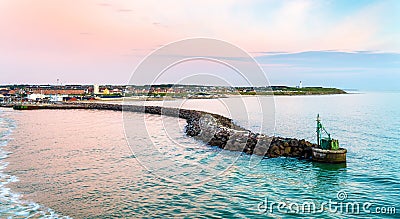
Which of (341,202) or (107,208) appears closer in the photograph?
(107,208)

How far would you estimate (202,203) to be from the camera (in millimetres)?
10367

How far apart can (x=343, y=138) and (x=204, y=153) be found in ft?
41.3

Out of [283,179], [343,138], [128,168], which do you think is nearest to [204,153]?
[128,168]

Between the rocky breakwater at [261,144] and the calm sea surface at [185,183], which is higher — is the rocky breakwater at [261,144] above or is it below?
above

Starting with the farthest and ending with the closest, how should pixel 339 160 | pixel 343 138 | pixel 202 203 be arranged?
1. pixel 343 138
2. pixel 339 160
3. pixel 202 203

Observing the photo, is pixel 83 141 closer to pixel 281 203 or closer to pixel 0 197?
pixel 0 197

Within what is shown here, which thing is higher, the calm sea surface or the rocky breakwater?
the rocky breakwater

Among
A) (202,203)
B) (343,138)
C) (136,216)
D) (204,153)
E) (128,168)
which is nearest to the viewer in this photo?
(136,216)

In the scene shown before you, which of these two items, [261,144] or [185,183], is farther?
[261,144]

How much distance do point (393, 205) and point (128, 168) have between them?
991cm

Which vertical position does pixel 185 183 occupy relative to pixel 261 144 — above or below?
below

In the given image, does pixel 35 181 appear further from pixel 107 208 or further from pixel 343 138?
pixel 343 138

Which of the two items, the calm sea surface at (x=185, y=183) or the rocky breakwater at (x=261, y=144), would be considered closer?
the calm sea surface at (x=185, y=183)

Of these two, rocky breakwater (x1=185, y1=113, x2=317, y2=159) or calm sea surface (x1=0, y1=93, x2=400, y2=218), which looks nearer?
calm sea surface (x1=0, y1=93, x2=400, y2=218)
